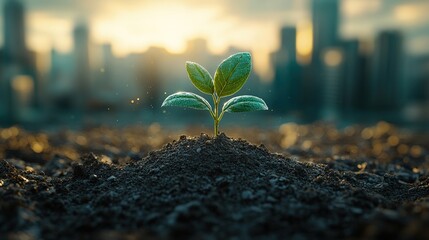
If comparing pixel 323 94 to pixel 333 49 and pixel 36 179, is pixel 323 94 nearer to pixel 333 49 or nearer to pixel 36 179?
pixel 333 49

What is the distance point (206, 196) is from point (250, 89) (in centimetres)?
222

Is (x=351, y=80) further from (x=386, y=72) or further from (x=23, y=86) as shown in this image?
(x=23, y=86)

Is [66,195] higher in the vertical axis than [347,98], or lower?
higher

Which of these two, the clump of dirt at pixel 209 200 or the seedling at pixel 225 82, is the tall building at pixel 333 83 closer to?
the seedling at pixel 225 82

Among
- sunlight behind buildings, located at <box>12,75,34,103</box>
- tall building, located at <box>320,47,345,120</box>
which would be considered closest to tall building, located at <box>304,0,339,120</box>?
tall building, located at <box>320,47,345,120</box>

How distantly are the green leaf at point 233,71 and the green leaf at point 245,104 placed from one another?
0.17 meters

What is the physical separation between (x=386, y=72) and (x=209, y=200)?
91442 millimetres

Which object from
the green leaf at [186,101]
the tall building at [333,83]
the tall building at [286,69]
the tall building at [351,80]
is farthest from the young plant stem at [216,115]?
the tall building at [351,80]

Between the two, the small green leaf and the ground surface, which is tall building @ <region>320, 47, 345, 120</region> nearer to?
the small green leaf

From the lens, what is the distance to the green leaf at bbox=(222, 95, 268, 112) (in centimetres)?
441

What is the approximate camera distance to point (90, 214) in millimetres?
3506

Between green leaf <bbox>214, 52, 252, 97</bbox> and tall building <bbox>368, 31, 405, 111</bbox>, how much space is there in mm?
84546

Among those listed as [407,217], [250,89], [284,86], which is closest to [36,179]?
[250,89]

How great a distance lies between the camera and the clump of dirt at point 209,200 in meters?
2.96
